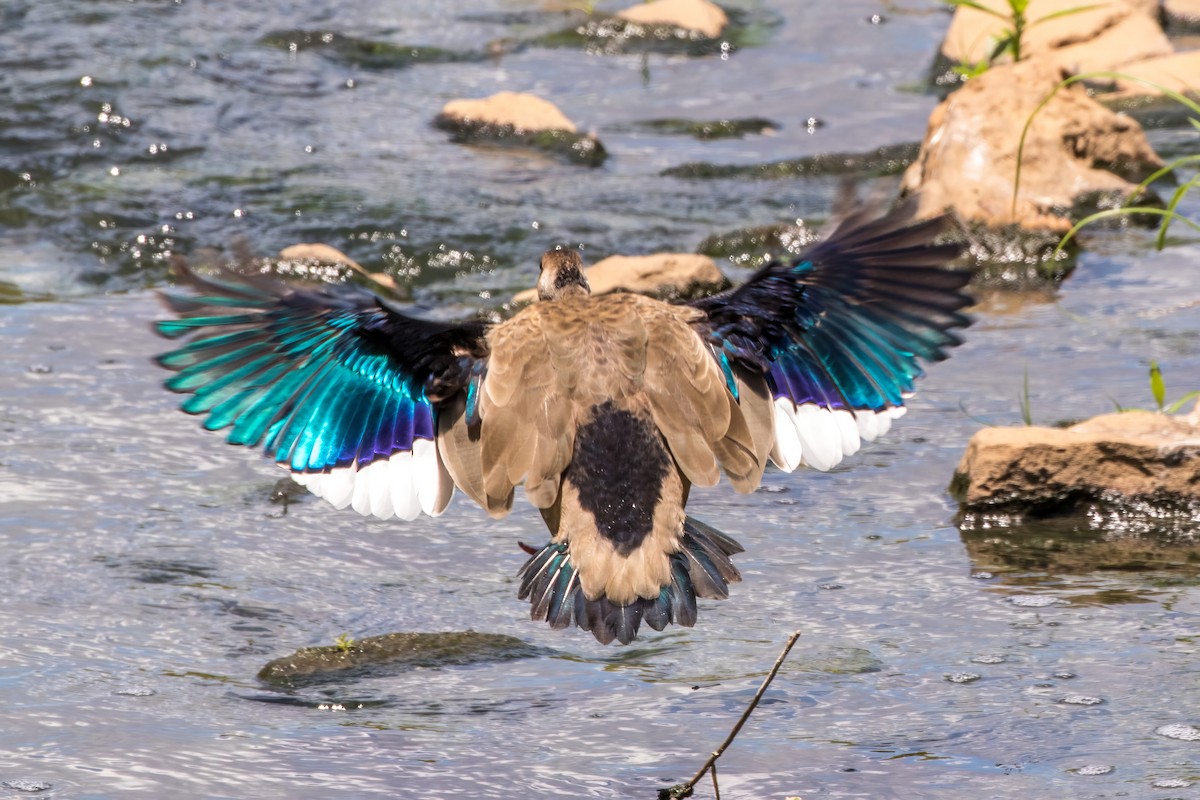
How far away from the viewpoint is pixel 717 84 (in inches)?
535

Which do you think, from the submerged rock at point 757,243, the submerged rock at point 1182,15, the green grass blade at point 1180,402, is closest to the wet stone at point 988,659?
the green grass blade at point 1180,402

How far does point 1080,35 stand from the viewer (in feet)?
41.6

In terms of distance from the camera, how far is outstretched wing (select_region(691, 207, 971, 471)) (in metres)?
4.93

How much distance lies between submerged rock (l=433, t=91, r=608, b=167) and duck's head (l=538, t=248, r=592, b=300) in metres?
5.99

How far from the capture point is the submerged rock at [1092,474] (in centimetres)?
618

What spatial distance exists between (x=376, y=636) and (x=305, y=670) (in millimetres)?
333

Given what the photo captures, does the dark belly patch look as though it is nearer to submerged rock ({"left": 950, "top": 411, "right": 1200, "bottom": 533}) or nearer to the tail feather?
the tail feather

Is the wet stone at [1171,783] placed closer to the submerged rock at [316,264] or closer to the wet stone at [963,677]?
the wet stone at [963,677]

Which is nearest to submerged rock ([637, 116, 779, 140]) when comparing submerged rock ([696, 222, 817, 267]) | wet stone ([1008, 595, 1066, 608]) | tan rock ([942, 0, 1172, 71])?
tan rock ([942, 0, 1172, 71])

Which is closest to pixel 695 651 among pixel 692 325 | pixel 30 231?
pixel 692 325

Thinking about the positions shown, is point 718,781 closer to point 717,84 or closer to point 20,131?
point 20,131

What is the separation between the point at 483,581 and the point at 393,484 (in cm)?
120

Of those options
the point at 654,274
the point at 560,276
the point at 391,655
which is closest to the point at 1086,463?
the point at 560,276

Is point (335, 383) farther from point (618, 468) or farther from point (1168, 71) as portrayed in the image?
point (1168, 71)
